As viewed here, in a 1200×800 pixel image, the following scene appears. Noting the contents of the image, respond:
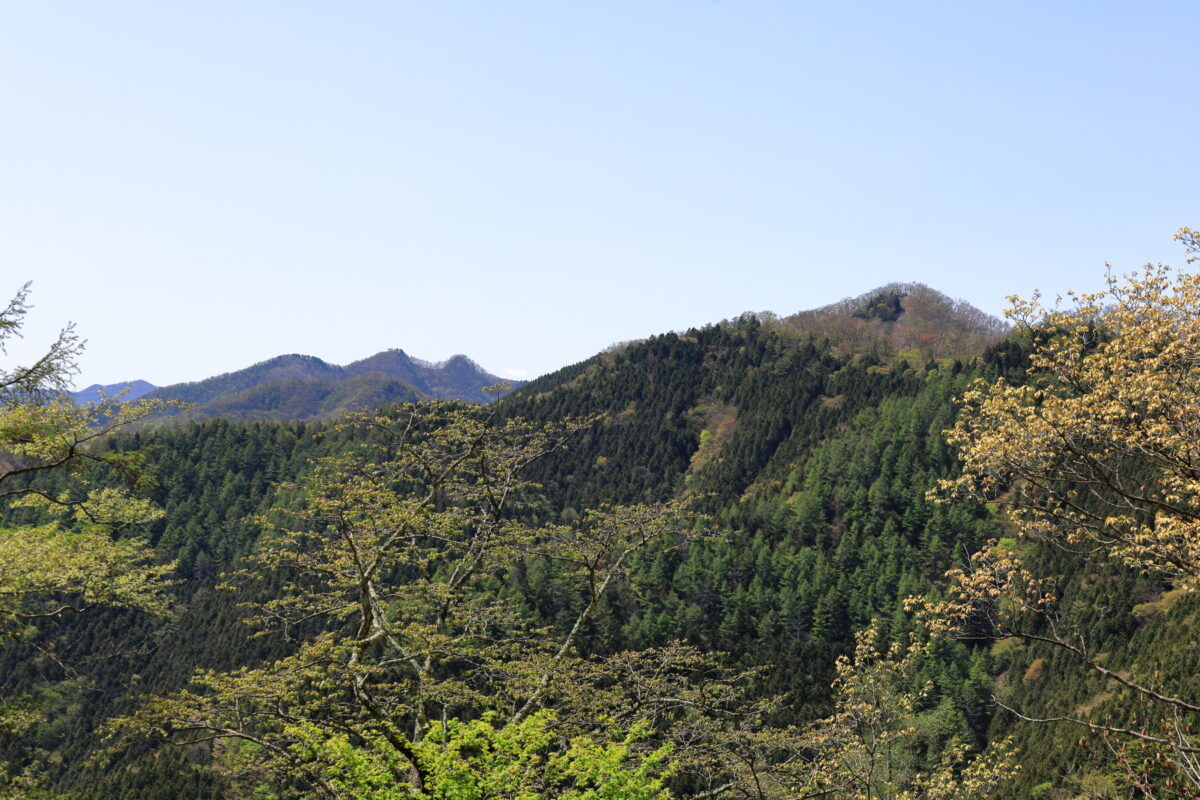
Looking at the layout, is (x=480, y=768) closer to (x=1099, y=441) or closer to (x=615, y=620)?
(x=1099, y=441)

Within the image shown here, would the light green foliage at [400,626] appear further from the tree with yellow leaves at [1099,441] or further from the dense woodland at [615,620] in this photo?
the tree with yellow leaves at [1099,441]

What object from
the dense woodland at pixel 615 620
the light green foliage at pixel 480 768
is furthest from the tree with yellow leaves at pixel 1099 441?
the light green foliage at pixel 480 768

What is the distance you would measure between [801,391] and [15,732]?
6931 inches

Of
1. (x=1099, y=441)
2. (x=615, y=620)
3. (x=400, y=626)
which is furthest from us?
(x=615, y=620)

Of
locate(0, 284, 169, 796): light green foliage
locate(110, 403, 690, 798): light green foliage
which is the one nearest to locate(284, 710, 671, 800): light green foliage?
locate(110, 403, 690, 798): light green foliage

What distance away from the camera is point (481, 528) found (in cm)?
2162

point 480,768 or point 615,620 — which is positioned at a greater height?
point 480,768

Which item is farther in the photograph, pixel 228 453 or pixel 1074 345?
pixel 228 453

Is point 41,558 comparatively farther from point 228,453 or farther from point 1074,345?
point 228,453

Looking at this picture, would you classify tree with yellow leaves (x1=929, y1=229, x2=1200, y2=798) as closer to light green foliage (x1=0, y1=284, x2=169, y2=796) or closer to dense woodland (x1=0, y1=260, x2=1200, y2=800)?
dense woodland (x1=0, y1=260, x2=1200, y2=800)

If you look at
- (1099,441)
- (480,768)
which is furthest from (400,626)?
(1099,441)

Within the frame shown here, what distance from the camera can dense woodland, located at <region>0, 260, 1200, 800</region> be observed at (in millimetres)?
14758

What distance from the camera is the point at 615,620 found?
10200 cm

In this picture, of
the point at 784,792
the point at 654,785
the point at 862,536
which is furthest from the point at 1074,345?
the point at 862,536
